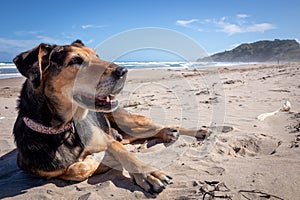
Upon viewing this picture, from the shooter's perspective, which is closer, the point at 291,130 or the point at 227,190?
the point at 227,190

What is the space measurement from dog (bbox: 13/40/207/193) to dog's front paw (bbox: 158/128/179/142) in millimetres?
1300

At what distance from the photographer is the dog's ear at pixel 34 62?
3.05 metres

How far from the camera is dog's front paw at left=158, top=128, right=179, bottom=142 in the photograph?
182 inches

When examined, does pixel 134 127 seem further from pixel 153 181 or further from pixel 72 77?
pixel 153 181

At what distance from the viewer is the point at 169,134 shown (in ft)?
15.3

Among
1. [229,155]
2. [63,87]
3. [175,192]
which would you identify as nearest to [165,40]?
[63,87]

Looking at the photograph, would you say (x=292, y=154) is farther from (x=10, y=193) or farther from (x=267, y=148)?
(x=10, y=193)

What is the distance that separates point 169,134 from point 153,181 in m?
1.86

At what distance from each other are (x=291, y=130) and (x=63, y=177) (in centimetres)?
371

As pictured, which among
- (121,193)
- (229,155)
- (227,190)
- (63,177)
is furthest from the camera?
(229,155)

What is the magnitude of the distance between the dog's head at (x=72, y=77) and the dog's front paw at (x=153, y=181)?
951 mm

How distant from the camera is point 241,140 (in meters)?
4.14

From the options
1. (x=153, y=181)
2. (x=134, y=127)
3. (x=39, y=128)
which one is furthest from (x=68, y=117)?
(x=134, y=127)

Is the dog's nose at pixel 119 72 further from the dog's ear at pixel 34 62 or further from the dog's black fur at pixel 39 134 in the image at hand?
the dog's ear at pixel 34 62
